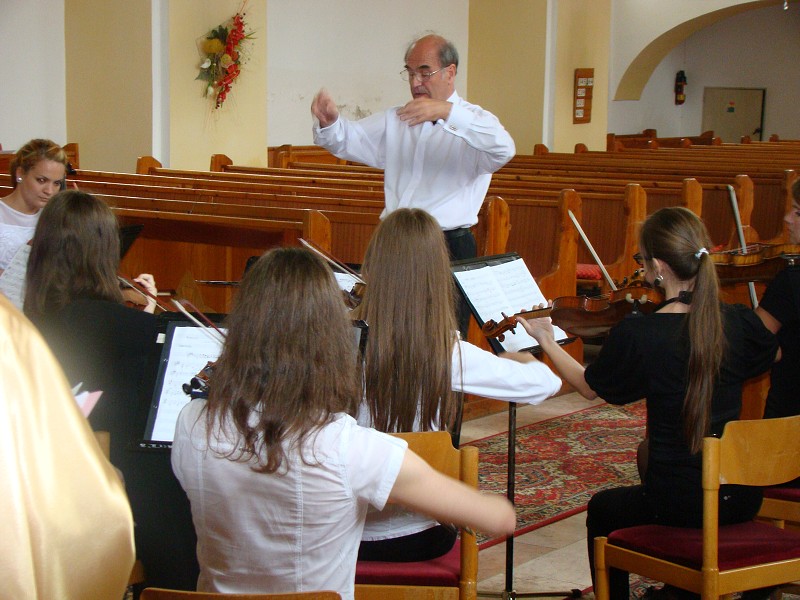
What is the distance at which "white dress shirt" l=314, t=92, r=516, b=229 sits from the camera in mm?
3766

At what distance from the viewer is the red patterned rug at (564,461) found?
3.79 m

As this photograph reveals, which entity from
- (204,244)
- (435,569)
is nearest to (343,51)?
(204,244)

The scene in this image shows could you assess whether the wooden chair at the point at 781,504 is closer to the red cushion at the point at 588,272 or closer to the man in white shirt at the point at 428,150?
the man in white shirt at the point at 428,150

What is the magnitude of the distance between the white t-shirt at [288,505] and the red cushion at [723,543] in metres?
0.85

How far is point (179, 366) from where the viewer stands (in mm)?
2156

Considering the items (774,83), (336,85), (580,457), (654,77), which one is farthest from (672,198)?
(774,83)

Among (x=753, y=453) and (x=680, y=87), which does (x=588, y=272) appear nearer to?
(x=753, y=453)

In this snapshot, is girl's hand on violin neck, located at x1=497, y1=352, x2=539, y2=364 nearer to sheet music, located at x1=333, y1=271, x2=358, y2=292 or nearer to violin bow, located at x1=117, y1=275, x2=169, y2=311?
sheet music, located at x1=333, y1=271, x2=358, y2=292

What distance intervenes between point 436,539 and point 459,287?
2.43 ft

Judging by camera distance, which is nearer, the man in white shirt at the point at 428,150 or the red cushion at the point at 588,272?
the man in white shirt at the point at 428,150

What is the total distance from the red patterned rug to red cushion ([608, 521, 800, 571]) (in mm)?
1065

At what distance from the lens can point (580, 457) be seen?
4359mm

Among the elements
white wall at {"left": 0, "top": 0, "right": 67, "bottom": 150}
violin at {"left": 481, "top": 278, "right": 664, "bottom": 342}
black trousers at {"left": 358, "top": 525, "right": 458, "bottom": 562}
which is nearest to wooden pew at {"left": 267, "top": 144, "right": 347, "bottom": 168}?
white wall at {"left": 0, "top": 0, "right": 67, "bottom": 150}

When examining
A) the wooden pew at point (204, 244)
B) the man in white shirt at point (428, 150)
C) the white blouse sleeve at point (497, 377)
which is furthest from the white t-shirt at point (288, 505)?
the wooden pew at point (204, 244)
